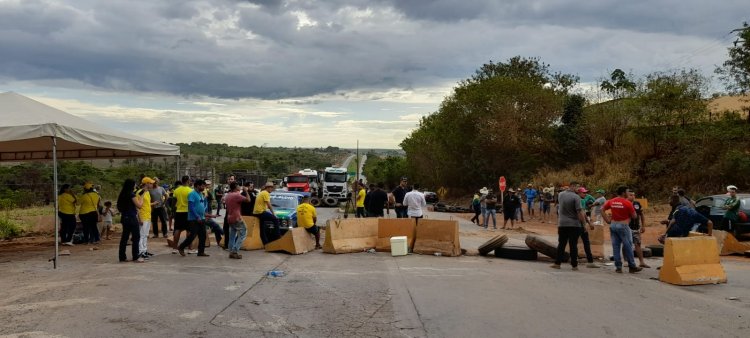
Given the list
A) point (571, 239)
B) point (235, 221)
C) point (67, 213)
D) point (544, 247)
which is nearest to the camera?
point (571, 239)

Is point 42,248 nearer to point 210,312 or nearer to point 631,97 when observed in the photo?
point 210,312

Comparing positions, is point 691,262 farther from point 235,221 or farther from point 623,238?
point 235,221

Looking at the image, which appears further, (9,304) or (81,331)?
(9,304)

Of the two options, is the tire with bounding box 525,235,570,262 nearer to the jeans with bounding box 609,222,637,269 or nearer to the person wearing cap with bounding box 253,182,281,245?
the jeans with bounding box 609,222,637,269

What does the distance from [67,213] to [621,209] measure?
13.1 meters

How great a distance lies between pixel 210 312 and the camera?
795cm

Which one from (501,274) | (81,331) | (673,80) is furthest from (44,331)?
(673,80)

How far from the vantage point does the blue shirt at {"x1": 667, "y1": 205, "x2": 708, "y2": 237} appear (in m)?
12.5

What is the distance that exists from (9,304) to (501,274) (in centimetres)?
809

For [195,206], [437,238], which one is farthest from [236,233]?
[437,238]

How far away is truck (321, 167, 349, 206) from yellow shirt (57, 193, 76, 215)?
28241 mm

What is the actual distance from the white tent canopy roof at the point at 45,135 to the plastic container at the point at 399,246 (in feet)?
20.6

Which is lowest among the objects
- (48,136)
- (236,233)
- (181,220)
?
(236,233)

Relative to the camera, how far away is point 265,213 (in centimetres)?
1526
